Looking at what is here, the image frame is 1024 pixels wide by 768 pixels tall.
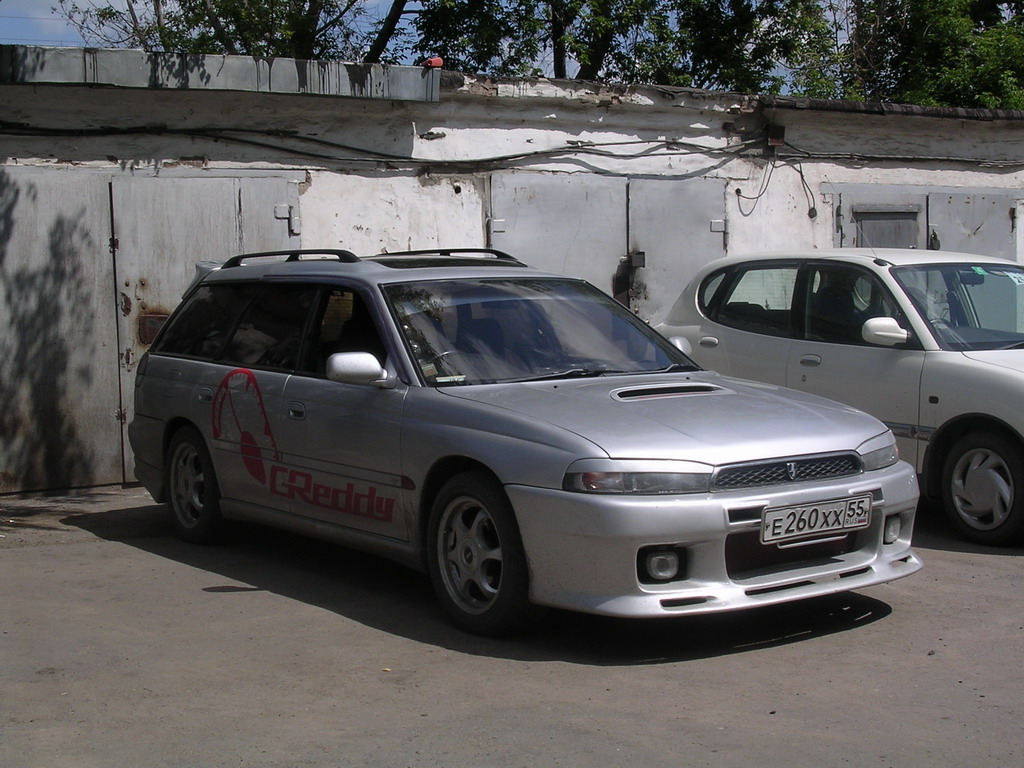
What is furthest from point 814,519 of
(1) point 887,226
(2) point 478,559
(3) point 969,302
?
(1) point 887,226

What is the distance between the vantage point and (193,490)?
291 inches

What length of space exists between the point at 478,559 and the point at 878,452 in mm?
1737

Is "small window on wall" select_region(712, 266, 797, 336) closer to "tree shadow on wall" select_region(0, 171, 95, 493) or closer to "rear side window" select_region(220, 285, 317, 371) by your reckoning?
"rear side window" select_region(220, 285, 317, 371)

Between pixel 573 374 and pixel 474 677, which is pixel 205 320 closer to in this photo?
pixel 573 374

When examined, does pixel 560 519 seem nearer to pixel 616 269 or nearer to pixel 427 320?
pixel 427 320

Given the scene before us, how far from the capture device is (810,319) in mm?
8008

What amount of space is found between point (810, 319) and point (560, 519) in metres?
3.76

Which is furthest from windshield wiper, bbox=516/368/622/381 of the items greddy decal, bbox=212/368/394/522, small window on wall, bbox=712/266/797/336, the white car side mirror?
small window on wall, bbox=712/266/797/336

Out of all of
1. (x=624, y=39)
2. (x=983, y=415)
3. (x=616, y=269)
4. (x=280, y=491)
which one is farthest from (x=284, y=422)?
(x=624, y=39)

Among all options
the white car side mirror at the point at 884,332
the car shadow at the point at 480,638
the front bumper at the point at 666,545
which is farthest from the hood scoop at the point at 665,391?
the white car side mirror at the point at 884,332

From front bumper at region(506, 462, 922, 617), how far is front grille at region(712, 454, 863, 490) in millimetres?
37

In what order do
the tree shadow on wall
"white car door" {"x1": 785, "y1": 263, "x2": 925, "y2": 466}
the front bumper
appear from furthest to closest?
the tree shadow on wall
"white car door" {"x1": 785, "y1": 263, "x2": 925, "y2": 466}
the front bumper

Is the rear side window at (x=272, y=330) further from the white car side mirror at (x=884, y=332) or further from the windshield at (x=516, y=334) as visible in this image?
the white car side mirror at (x=884, y=332)

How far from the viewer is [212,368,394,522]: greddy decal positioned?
19.2 ft
